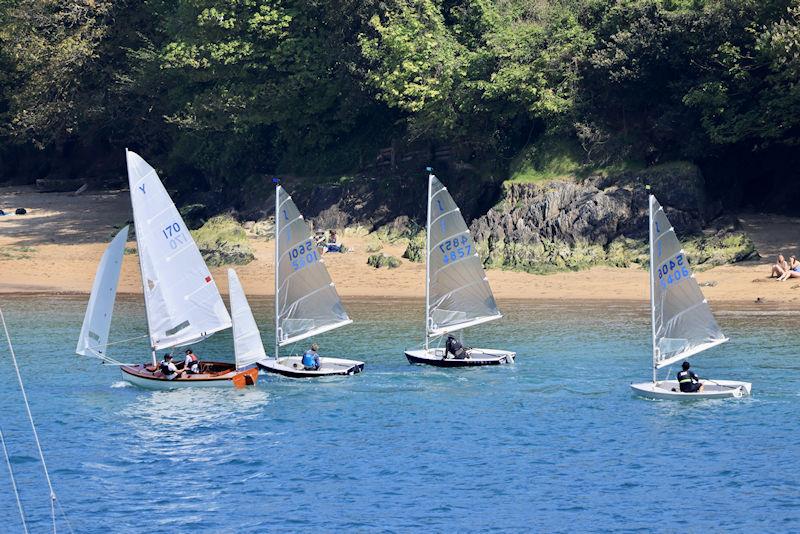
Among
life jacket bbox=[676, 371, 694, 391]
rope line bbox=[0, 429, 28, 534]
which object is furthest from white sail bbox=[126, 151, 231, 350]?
life jacket bbox=[676, 371, 694, 391]

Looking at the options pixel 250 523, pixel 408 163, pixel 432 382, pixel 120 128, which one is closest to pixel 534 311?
pixel 432 382

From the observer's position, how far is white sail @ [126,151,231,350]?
44.1m

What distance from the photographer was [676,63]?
65062mm

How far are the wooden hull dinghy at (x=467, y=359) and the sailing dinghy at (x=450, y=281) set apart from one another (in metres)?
0.04

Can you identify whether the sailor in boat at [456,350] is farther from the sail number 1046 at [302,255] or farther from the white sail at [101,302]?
the white sail at [101,302]

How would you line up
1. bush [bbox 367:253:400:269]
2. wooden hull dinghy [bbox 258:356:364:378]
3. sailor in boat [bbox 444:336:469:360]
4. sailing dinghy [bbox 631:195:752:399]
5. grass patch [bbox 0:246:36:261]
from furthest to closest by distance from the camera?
1. grass patch [bbox 0:246:36:261]
2. bush [bbox 367:253:400:269]
3. sailor in boat [bbox 444:336:469:360]
4. wooden hull dinghy [bbox 258:356:364:378]
5. sailing dinghy [bbox 631:195:752:399]

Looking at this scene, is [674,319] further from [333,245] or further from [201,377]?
[333,245]

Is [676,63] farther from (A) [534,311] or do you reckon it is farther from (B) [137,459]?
(B) [137,459]

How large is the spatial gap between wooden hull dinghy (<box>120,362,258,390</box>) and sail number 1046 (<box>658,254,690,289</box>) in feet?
45.3

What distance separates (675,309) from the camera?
141ft

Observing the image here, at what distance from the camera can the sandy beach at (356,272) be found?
60.3 m

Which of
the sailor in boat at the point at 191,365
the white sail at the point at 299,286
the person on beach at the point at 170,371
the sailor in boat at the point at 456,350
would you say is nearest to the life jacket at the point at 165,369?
the person on beach at the point at 170,371

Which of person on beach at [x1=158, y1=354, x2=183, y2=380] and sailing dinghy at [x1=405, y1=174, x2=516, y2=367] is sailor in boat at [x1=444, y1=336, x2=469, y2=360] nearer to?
sailing dinghy at [x1=405, y1=174, x2=516, y2=367]

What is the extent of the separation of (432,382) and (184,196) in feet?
137
